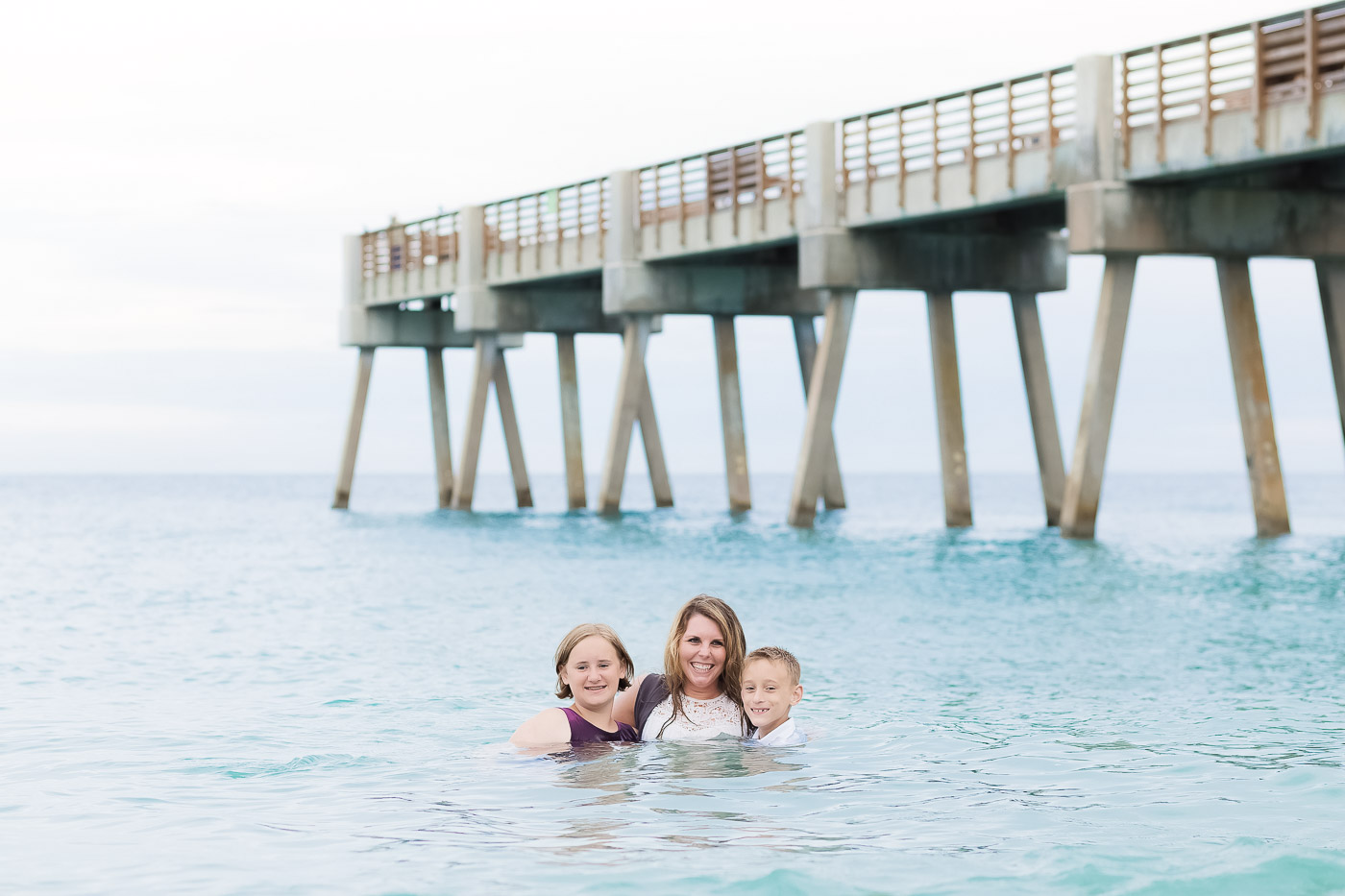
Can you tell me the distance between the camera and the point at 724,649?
714 centimetres

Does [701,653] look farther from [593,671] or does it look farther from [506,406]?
[506,406]

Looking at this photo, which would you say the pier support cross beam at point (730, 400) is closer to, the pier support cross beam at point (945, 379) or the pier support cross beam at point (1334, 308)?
the pier support cross beam at point (945, 379)

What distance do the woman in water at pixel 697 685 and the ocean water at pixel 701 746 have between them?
5.2 inches

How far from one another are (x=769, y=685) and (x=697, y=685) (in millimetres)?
309

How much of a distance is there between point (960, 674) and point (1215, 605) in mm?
5543

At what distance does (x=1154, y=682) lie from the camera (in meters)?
11.7

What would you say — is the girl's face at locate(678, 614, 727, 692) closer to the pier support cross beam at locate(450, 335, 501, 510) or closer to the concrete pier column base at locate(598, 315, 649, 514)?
the concrete pier column base at locate(598, 315, 649, 514)

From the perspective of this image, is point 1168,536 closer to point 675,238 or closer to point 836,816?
point 675,238

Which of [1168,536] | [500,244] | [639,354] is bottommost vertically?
[1168,536]

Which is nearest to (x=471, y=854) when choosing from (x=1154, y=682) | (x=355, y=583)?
(x=1154, y=682)

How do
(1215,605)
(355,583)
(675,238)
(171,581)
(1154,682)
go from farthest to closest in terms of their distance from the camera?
(675,238) < (171,581) < (355,583) < (1215,605) < (1154,682)

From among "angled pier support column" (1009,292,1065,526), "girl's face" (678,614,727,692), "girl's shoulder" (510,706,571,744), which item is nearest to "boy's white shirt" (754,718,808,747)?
"girl's face" (678,614,727,692)

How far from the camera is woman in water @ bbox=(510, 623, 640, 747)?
7.01 metres

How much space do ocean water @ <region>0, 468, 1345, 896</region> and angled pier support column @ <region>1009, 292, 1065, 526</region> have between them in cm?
458
